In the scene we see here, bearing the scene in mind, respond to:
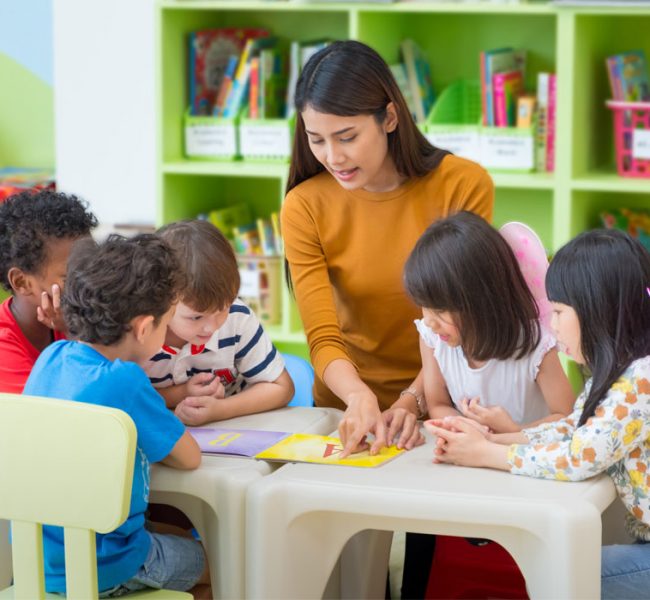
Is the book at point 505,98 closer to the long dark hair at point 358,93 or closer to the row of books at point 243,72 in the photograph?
the row of books at point 243,72

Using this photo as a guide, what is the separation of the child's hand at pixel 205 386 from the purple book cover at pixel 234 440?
3.0 inches

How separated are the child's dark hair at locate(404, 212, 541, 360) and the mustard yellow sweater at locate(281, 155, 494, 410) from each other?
23 centimetres

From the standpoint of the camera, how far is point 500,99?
3055mm

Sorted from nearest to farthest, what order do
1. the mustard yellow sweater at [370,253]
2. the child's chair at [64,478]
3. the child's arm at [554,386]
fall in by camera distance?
the child's chair at [64,478]
the child's arm at [554,386]
the mustard yellow sweater at [370,253]

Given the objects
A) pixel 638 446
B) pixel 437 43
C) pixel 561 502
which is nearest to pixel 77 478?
pixel 561 502

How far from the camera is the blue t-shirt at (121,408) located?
58.3 inches

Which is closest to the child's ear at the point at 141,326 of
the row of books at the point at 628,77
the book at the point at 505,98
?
the book at the point at 505,98

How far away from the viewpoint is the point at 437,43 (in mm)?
3332

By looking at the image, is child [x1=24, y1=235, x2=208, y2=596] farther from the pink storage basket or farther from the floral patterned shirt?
the pink storage basket

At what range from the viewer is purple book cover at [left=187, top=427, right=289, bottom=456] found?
1660 mm

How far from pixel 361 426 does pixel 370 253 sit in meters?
0.42

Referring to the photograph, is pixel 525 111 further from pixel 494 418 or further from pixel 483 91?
pixel 494 418

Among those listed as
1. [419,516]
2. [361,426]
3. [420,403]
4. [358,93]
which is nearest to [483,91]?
[358,93]

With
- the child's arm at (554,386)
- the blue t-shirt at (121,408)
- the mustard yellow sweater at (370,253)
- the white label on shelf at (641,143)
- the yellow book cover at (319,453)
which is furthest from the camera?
the white label on shelf at (641,143)
